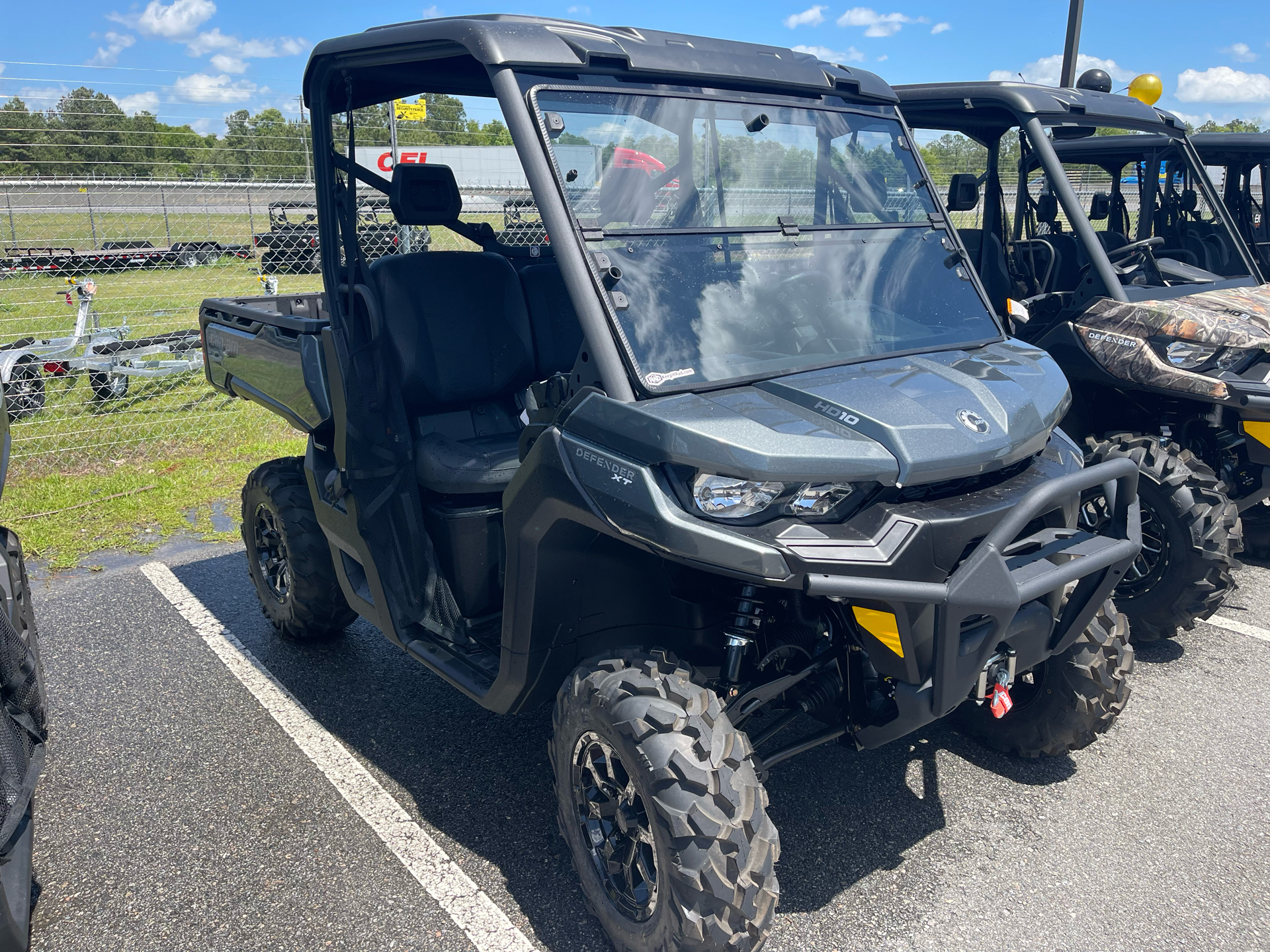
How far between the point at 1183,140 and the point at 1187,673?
9.91 ft

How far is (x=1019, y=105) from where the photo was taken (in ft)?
16.0

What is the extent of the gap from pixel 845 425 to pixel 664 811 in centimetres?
100

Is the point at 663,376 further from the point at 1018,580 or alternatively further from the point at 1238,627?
the point at 1238,627

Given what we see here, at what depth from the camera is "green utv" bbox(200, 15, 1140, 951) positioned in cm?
229

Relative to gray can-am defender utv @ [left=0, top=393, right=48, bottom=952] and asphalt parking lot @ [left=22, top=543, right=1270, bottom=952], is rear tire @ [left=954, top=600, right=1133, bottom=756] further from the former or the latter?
gray can-am defender utv @ [left=0, top=393, right=48, bottom=952]

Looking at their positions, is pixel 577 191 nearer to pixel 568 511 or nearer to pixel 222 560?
pixel 568 511

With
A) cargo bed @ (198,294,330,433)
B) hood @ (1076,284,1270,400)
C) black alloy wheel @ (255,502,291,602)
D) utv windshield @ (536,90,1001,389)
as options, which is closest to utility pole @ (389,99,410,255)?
cargo bed @ (198,294,330,433)

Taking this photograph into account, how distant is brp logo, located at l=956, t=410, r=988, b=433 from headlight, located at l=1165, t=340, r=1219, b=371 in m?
2.48

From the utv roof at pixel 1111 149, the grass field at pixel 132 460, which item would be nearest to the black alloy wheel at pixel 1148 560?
the utv roof at pixel 1111 149

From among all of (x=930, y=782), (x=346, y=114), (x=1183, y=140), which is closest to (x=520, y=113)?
(x=346, y=114)

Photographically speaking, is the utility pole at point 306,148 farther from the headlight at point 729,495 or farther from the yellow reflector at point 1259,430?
the yellow reflector at point 1259,430

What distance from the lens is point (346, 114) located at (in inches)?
145

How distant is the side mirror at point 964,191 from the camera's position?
5281 mm

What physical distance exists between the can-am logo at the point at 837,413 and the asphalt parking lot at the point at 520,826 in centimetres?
140
